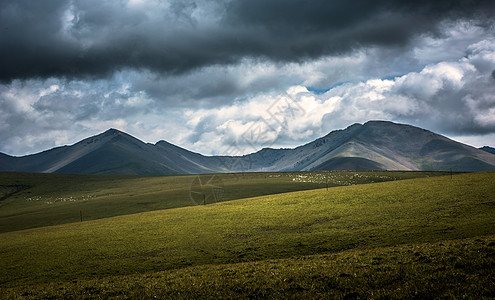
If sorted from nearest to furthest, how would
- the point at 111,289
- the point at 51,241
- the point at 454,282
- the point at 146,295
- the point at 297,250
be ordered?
the point at 454,282, the point at 146,295, the point at 111,289, the point at 297,250, the point at 51,241

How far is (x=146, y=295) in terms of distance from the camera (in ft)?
58.5

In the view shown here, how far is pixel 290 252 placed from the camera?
3067 cm

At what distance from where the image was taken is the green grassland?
16138 millimetres

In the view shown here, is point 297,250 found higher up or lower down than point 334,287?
lower down

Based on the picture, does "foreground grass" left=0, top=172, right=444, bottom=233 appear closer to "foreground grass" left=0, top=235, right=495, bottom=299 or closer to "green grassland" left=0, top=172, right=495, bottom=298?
"green grassland" left=0, top=172, right=495, bottom=298

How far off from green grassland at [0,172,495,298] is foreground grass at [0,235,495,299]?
7 centimetres

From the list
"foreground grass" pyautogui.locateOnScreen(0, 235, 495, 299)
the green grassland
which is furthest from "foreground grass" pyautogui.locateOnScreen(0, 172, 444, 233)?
"foreground grass" pyautogui.locateOnScreen(0, 235, 495, 299)

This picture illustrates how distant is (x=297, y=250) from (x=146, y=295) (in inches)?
698

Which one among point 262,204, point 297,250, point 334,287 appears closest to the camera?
point 334,287

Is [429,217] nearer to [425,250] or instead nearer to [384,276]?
[425,250]

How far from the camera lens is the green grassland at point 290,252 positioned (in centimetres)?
1614

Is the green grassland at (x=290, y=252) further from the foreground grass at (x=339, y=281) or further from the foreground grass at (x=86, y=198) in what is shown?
the foreground grass at (x=86, y=198)

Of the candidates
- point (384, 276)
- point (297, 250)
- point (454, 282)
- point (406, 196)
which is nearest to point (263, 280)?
point (384, 276)

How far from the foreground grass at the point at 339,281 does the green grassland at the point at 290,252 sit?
0.23ft
